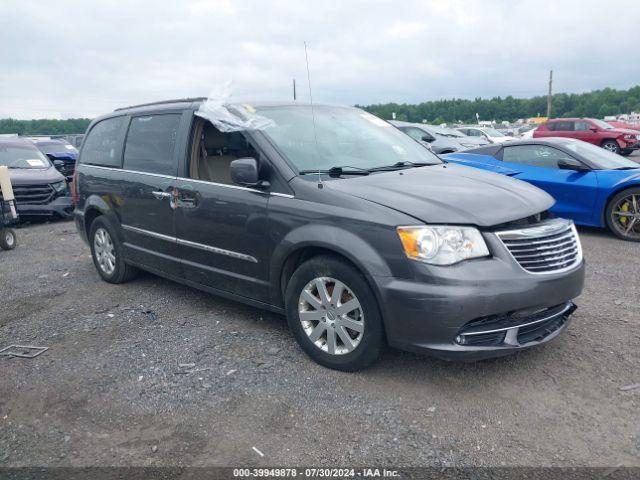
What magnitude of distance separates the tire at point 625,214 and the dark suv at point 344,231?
12.1 feet

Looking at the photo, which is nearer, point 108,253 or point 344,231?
point 344,231

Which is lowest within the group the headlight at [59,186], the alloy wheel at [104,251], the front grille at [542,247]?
the alloy wheel at [104,251]

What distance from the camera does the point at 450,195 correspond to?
354 centimetres

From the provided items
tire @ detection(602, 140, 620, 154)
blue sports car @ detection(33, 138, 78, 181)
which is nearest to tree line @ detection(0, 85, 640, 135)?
tire @ detection(602, 140, 620, 154)

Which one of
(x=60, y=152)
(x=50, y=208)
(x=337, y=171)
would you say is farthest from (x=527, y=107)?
(x=337, y=171)

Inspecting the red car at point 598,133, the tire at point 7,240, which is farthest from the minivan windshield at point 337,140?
the red car at point 598,133

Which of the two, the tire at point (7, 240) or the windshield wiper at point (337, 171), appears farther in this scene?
the tire at point (7, 240)

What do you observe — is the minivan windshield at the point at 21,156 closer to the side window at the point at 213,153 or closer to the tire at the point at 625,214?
the side window at the point at 213,153

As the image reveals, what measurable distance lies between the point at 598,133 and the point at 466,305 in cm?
2235

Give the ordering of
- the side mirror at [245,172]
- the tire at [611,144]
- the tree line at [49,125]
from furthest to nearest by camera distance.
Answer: the tree line at [49,125] → the tire at [611,144] → the side mirror at [245,172]

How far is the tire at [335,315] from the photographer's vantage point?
3.38m

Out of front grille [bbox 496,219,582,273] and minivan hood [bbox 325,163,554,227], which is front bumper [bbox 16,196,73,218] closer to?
minivan hood [bbox 325,163,554,227]

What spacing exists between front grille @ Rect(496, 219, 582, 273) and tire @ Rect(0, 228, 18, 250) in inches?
287

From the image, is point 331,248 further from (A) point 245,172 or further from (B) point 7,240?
(B) point 7,240
